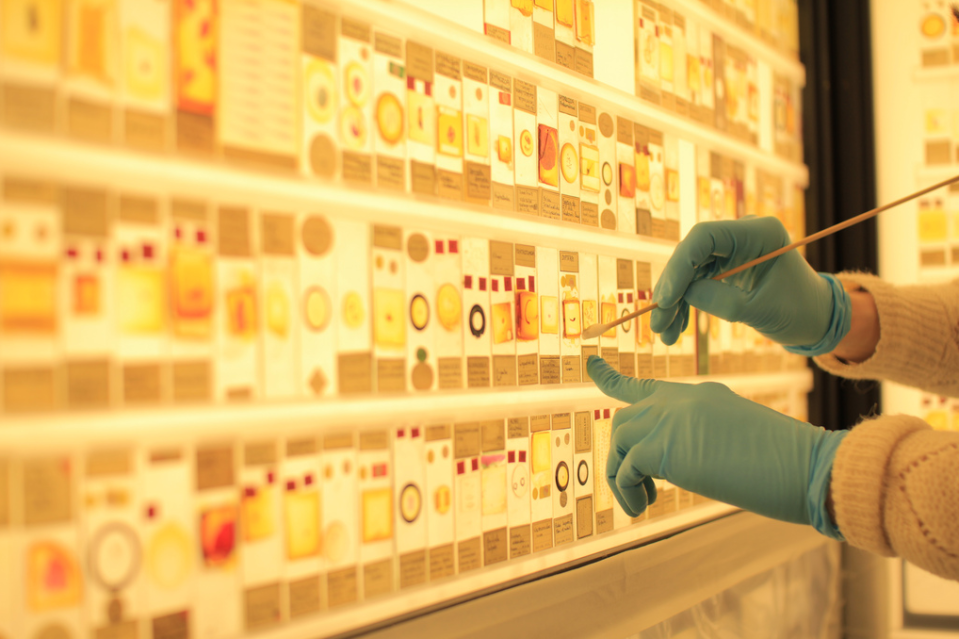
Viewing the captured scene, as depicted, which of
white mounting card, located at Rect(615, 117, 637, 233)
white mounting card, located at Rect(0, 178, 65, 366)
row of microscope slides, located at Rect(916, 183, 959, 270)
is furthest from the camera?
row of microscope slides, located at Rect(916, 183, 959, 270)

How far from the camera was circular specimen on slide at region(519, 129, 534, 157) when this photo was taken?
1179mm

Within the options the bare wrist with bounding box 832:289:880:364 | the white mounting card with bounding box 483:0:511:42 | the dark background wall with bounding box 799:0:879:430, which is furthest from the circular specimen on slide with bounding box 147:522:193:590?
the dark background wall with bounding box 799:0:879:430

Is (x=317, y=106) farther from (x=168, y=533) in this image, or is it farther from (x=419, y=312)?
(x=168, y=533)

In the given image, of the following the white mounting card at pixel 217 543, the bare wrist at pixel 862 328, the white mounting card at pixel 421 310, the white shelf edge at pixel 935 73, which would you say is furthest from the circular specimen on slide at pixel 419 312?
the white shelf edge at pixel 935 73

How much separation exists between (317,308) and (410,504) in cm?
32

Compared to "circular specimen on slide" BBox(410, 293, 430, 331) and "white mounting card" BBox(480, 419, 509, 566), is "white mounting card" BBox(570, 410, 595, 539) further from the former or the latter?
"circular specimen on slide" BBox(410, 293, 430, 331)

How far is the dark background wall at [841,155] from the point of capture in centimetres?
211

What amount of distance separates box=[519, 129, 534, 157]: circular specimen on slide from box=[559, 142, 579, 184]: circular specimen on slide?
0.25ft

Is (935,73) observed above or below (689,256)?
above

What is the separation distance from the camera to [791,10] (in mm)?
2125

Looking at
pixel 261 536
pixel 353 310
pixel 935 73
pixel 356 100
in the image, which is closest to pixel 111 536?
pixel 261 536

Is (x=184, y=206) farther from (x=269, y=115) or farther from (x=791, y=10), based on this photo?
(x=791, y=10)

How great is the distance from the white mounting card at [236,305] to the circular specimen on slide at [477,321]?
1.15ft

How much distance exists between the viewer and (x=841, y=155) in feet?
7.10
